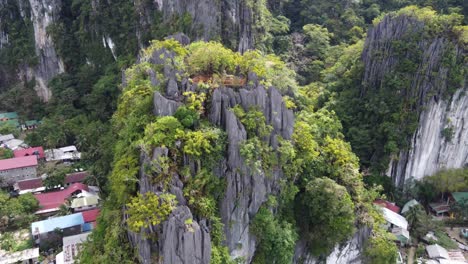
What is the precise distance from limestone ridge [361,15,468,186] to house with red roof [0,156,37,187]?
25662 millimetres

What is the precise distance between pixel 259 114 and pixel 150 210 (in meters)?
4.97

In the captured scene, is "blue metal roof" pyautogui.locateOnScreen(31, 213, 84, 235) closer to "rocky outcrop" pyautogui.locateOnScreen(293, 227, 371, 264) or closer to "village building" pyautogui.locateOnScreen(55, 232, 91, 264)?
"village building" pyautogui.locateOnScreen(55, 232, 91, 264)

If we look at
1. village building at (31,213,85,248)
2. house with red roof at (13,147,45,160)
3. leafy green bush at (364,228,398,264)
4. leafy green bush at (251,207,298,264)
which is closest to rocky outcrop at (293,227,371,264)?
leafy green bush at (364,228,398,264)

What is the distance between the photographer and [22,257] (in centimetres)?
2325

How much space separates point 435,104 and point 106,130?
2523 centimetres

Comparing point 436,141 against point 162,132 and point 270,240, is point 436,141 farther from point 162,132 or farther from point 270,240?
point 162,132

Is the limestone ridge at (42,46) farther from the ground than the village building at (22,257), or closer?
farther from the ground

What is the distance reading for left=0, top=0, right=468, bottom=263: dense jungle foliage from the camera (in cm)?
1379

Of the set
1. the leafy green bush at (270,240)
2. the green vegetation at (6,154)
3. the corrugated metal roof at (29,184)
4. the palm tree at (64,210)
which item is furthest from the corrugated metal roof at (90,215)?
the leafy green bush at (270,240)

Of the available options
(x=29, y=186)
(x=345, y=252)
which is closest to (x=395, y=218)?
(x=345, y=252)

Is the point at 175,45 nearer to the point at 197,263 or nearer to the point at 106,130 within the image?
the point at 197,263

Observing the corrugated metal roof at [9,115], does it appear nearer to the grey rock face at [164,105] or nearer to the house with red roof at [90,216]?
the house with red roof at [90,216]

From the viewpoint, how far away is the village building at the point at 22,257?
23.1 metres

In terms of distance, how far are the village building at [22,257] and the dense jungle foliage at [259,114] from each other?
5625mm
